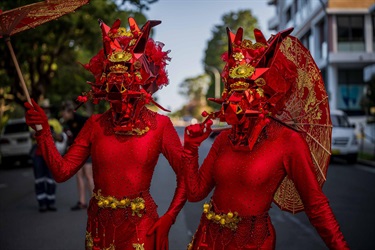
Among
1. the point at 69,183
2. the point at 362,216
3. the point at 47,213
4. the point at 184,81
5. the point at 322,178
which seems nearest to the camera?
the point at 322,178

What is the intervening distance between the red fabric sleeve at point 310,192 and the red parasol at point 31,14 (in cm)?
170

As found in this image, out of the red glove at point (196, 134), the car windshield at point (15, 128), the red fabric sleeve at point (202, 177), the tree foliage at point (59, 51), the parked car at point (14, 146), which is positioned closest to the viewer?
the red glove at point (196, 134)

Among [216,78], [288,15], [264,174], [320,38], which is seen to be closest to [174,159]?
[264,174]

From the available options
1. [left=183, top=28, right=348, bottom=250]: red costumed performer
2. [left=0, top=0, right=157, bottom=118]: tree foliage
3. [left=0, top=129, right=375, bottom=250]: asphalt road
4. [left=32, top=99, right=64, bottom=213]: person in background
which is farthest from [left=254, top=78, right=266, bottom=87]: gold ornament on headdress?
[left=0, top=0, right=157, bottom=118]: tree foliage

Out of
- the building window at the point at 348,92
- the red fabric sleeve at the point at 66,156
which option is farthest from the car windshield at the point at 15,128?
the building window at the point at 348,92

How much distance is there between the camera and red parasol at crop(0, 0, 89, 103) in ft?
11.4

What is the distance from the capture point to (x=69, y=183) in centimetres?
1516

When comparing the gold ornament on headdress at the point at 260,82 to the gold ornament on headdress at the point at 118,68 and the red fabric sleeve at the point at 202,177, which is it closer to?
the red fabric sleeve at the point at 202,177

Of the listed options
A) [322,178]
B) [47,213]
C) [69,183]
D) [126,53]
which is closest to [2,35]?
[126,53]

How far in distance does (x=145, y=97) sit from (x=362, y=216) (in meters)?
6.57

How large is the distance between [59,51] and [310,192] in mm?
23232

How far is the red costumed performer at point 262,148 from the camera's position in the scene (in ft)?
10.4

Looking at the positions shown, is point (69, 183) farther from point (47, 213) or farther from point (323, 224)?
point (323, 224)

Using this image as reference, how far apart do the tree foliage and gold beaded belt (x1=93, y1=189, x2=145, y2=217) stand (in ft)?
47.1
